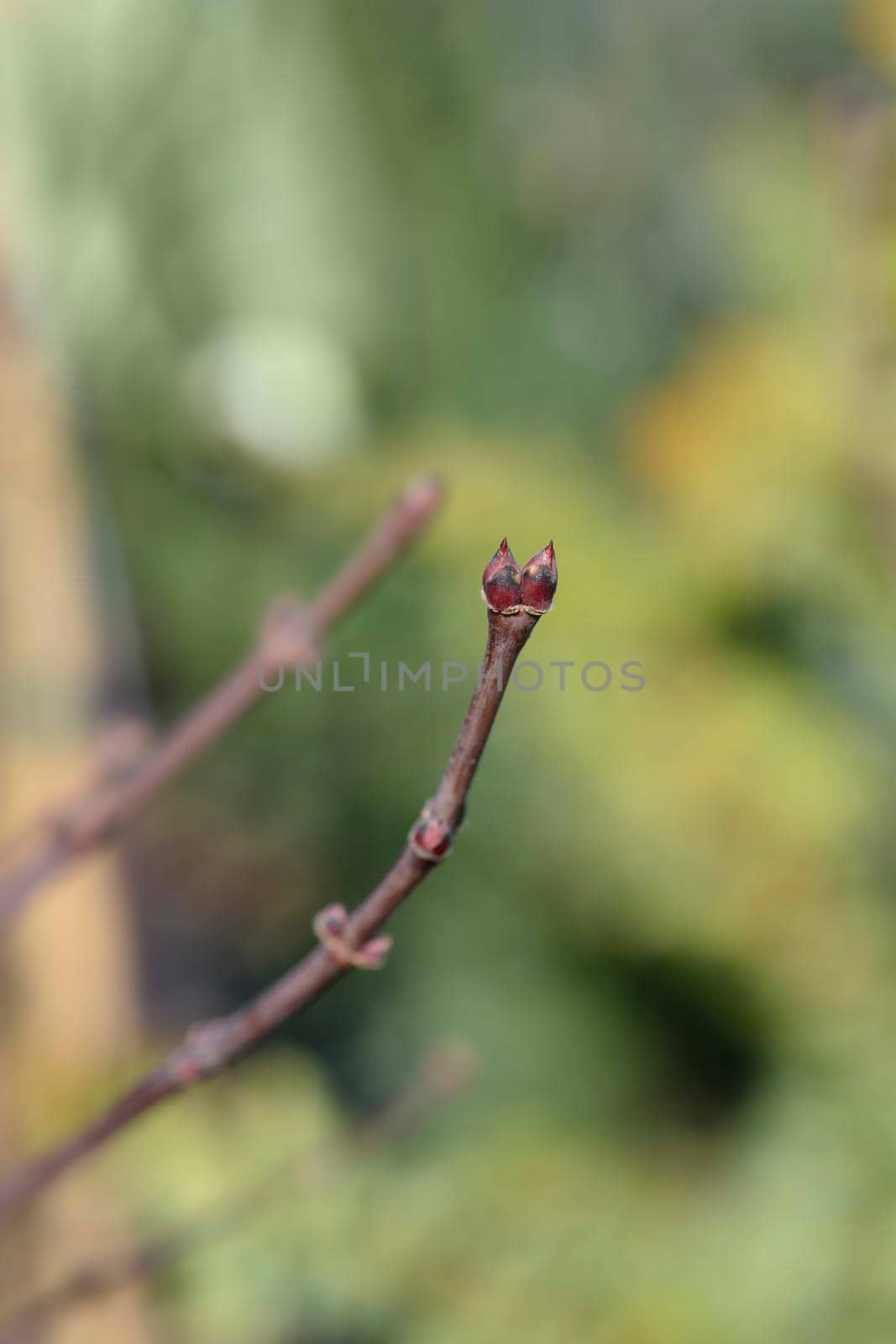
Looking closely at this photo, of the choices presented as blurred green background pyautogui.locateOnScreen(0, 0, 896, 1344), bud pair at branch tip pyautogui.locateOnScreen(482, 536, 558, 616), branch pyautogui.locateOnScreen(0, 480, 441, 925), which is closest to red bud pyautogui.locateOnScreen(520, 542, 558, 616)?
bud pair at branch tip pyautogui.locateOnScreen(482, 536, 558, 616)

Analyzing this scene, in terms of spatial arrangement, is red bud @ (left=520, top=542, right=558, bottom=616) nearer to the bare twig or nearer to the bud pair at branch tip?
the bud pair at branch tip

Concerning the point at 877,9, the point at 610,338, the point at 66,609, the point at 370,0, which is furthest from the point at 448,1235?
the point at 370,0

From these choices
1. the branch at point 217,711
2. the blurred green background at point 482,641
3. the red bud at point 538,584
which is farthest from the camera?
the blurred green background at point 482,641

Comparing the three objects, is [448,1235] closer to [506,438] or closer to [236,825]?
[236,825]

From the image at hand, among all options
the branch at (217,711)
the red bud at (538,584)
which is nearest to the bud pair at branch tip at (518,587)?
the red bud at (538,584)

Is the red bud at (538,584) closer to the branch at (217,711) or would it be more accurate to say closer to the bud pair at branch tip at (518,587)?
the bud pair at branch tip at (518,587)

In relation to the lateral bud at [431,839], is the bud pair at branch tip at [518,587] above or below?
above

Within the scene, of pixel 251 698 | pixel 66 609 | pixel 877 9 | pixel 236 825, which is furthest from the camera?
pixel 236 825

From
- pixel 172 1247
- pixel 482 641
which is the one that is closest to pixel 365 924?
pixel 172 1247

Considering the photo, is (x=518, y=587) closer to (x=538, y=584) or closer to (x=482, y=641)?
(x=538, y=584)
